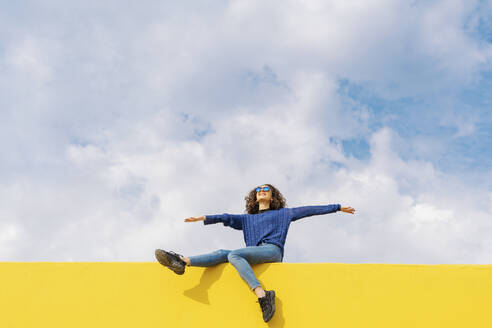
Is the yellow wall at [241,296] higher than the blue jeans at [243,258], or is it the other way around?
the blue jeans at [243,258]

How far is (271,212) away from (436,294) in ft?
5.03

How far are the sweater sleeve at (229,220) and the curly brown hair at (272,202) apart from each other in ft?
1.47

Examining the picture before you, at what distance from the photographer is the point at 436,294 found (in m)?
3.46

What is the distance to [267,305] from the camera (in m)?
3.37

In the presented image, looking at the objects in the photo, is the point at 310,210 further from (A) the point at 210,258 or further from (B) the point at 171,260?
(B) the point at 171,260

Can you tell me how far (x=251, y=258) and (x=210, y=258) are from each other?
0.33 m

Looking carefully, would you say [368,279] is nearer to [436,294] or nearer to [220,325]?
[436,294]

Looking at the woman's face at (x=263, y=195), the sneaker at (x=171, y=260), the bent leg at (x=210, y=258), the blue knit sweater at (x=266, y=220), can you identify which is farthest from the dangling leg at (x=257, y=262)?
the woman's face at (x=263, y=195)

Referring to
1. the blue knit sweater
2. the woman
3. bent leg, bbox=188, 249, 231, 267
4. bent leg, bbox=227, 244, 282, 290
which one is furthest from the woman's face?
bent leg, bbox=188, 249, 231, 267

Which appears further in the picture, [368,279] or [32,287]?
[32,287]

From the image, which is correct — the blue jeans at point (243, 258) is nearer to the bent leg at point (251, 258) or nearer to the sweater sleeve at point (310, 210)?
the bent leg at point (251, 258)

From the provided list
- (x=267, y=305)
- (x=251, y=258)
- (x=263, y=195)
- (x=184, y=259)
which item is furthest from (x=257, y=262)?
(x=263, y=195)

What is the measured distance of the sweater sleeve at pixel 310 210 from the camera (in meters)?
4.17

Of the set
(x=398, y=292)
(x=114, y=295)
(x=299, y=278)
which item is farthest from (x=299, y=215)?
(x=114, y=295)
